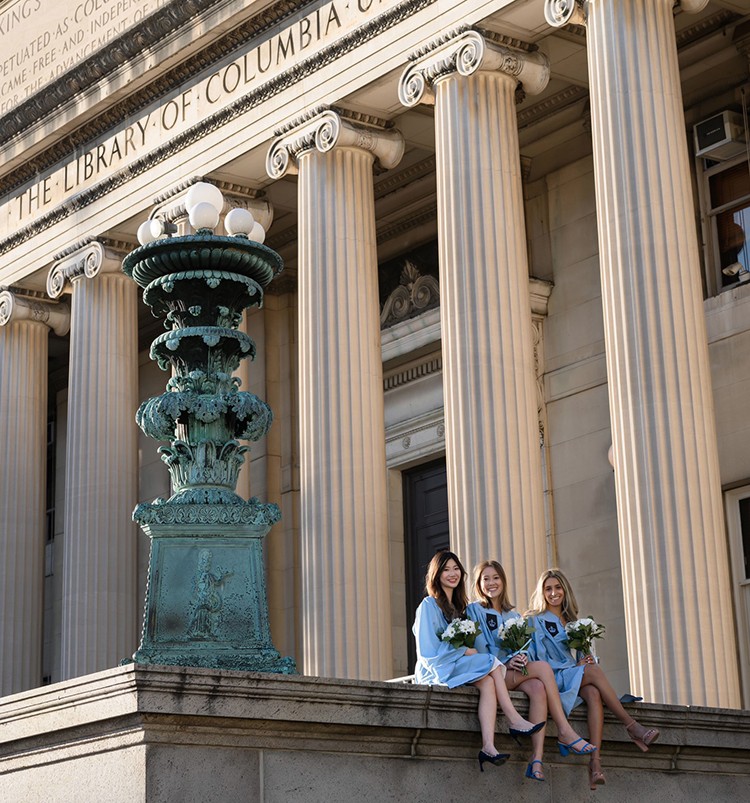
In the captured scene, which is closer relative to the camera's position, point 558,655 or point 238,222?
point 558,655

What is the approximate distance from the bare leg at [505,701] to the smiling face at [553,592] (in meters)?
1.39

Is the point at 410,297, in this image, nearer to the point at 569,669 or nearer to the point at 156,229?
the point at 156,229

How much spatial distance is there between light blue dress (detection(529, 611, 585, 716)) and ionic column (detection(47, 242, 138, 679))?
13.9 metres

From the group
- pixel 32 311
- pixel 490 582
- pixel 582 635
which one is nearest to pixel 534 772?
pixel 582 635

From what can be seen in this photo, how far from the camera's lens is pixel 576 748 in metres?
10.6

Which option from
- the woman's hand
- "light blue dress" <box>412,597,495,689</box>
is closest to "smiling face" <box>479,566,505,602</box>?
"light blue dress" <box>412,597,495,689</box>

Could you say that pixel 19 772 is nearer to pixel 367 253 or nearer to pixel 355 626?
pixel 355 626

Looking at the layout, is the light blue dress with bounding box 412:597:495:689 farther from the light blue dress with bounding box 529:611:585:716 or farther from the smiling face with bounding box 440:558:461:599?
the light blue dress with bounding box 529:611:585:716

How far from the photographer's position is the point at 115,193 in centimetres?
2561

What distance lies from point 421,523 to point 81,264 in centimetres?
700

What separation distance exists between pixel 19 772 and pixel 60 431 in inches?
927

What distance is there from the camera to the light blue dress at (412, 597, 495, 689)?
418 inches

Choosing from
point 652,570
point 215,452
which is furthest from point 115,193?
point 215,452

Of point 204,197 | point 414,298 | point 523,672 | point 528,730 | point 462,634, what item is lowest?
point 528,730
